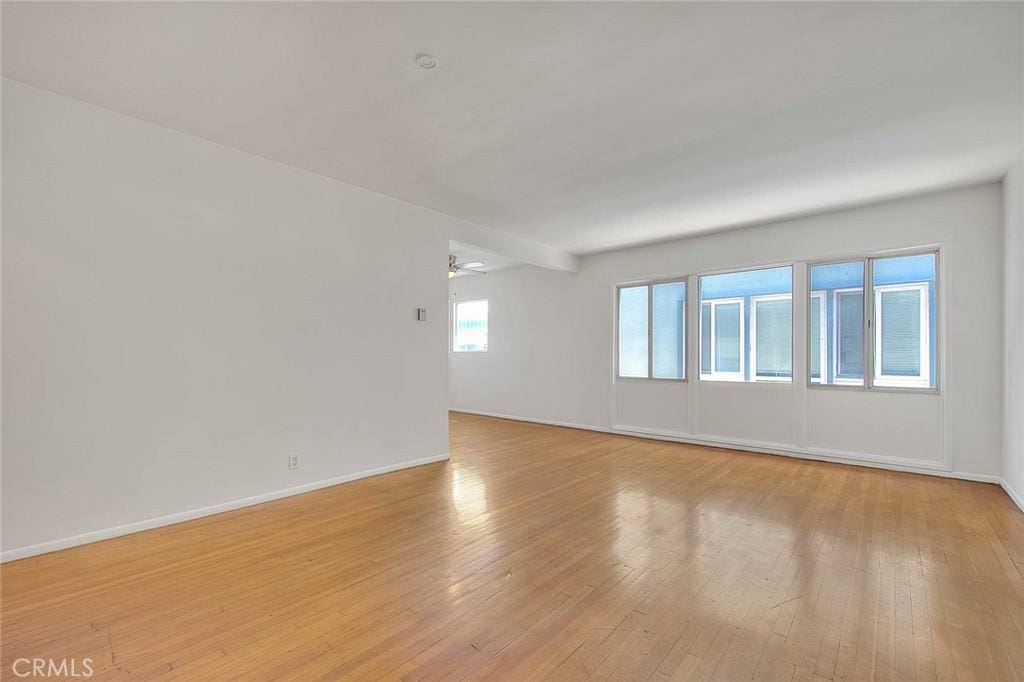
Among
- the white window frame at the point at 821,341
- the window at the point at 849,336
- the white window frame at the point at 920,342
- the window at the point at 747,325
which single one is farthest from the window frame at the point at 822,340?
the white window frame at the point at 920,342

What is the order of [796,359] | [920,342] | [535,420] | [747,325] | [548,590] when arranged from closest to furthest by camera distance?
[548,590] < [920,342] < [796,359] < [747,325] < [535,420]

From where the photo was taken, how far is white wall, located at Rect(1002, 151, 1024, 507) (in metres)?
3.48

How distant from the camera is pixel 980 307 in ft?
13.9

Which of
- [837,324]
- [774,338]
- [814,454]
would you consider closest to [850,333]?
[837,324]

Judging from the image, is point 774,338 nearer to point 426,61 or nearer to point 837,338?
point 837,338

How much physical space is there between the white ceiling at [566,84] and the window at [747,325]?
5.40ft

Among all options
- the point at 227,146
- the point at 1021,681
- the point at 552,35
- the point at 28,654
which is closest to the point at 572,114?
the point at 552,35

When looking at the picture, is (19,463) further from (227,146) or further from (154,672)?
(227,146)

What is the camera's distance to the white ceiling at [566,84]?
208 cm

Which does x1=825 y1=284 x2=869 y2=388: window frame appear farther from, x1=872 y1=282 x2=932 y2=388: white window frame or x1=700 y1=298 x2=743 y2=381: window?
x1=700 y1=298 x2=743 y2=381: window

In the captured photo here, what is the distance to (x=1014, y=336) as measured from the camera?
3.75 m

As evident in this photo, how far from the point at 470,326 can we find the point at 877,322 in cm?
655

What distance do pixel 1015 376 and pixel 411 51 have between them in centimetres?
515

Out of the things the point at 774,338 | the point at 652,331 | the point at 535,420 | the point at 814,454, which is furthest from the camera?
the point at 535,420
